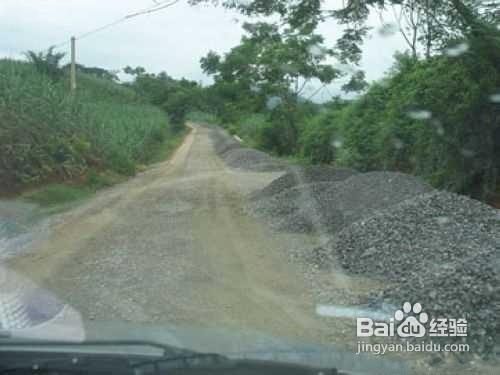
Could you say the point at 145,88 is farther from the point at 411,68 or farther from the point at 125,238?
the point at 125,238

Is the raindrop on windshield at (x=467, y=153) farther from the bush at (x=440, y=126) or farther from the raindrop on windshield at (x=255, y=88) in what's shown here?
the raindrop on windshield at (x=255, y=88)

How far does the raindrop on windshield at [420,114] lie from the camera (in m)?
14.5

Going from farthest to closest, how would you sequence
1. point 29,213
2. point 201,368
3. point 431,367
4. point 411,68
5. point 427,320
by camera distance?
point 411,68
point 29,213
point 427,320
point 431,367
point 201,368

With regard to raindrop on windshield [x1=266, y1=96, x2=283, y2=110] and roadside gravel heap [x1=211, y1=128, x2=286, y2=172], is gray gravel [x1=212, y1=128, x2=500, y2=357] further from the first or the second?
raindrop on windshield [x1=266, y1=96, x2=283, y2=110]

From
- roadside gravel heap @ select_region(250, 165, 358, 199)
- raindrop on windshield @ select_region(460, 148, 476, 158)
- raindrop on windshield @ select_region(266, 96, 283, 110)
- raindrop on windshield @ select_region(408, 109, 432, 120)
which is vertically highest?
raindrop on windshield @ select_region(266, 96, 283, 110)

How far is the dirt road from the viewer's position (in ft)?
20.4

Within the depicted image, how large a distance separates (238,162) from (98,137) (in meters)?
6.38

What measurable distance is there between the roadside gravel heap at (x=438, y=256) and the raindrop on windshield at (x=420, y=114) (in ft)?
15.3

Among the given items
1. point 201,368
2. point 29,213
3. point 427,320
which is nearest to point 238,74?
point 29,213

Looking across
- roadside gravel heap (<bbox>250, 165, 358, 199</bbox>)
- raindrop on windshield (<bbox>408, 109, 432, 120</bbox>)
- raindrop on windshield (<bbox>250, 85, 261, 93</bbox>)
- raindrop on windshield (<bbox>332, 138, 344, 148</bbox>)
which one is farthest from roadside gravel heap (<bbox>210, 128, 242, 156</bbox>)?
raindrop on windshield (<bbox>408, 109, 432, 120</bbox>)

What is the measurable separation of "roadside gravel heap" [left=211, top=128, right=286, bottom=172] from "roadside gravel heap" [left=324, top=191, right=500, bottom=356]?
12.5 m

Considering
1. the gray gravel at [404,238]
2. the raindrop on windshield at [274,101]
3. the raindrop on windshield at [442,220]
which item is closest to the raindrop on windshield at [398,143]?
the gray gravel at [404,238]

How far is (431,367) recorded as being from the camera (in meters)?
4.84

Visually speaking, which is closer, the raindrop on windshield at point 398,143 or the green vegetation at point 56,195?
the green vegetation at point 56,195
